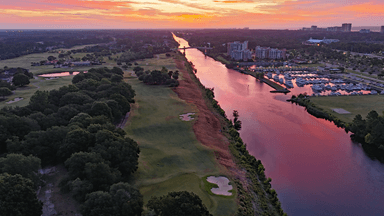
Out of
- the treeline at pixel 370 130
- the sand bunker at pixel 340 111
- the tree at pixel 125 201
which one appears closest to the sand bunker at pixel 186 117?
the tree at pixel 125 201

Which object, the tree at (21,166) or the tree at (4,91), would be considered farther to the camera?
the tree at (4,91)

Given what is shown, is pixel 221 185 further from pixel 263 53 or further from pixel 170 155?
pixel 263 53

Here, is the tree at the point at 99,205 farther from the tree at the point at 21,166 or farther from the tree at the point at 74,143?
the tree at the point at 74,143

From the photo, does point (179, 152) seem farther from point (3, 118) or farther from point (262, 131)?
point (3, 118)

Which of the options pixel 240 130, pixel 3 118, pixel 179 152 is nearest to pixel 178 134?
pixel 179 152

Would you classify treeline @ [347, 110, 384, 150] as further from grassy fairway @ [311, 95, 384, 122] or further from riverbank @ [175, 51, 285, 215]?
riverbank @ [175, 51, 285, 215]
